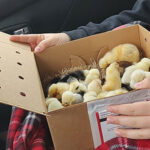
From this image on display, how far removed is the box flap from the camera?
1.96ft

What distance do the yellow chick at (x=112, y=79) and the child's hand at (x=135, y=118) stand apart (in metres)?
0.10

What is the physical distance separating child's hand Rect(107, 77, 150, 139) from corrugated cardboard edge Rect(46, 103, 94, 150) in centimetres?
5

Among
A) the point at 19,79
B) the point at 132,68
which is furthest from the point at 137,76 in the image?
the point at 19,79

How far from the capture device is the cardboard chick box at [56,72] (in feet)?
1.94

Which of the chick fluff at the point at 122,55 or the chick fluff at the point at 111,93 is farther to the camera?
the chick fluff at the point at 122,55

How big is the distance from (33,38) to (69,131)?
41 centimetres

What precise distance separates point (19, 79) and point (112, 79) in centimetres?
22

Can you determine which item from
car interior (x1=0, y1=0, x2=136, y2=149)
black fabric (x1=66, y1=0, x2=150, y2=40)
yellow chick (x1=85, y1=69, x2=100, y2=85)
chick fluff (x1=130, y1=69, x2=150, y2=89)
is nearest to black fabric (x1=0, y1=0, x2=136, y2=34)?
car interior (x1=0, y1=0, x2=136, y2=149)

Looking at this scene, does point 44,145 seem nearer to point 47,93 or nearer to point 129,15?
point 47,93

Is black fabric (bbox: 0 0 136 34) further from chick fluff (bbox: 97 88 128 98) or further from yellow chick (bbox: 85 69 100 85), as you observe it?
chick fluff (bbox: 97 88 128 98)

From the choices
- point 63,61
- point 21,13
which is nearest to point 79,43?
point 63,61

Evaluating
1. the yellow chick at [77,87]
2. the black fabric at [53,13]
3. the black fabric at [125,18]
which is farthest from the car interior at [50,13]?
the yellow chick at [77,87]

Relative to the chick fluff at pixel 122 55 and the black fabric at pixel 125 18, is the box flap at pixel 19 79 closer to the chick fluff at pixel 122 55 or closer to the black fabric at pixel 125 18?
the chick fluff at pixel 122 55

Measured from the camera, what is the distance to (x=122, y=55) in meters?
0.79
